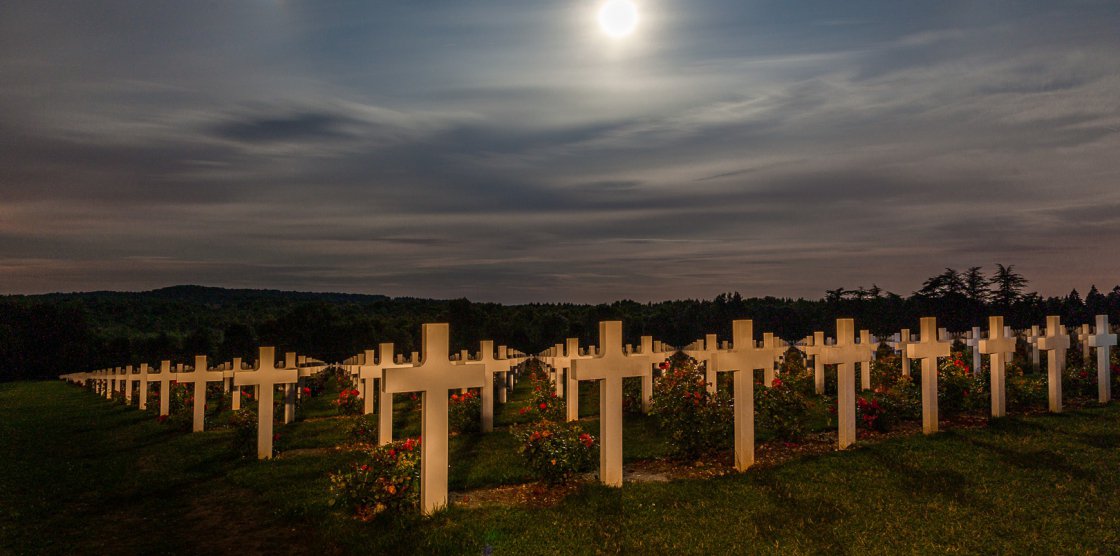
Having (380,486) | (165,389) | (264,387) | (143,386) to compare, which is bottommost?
(143,386)

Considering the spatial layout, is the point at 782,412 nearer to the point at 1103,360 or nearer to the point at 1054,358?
the point at 1054,358

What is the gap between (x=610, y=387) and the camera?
9.45 metres

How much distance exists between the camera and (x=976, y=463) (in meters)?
9.70

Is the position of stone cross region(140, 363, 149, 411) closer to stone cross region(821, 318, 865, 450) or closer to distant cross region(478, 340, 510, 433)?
distant cross region(478, 340, 510, 433)

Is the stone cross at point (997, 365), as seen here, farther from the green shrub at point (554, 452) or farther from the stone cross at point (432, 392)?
the stone cross at point (432, 392)

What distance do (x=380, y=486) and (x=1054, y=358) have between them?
15087 mm

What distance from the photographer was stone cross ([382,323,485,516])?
7.96 m

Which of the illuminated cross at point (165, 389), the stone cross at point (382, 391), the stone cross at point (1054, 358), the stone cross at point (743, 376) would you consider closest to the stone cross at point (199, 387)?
the stone cross at point (382, 391)

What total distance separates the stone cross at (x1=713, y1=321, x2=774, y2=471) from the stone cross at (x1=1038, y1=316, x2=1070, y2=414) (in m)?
8.52

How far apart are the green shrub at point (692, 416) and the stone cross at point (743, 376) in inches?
25.7

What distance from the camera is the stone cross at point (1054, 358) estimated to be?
14.4 meters

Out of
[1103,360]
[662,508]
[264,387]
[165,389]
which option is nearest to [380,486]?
[662,508]

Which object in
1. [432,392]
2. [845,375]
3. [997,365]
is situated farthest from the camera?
[997,365]

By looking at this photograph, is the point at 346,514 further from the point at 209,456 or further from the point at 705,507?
the point at 209,456
